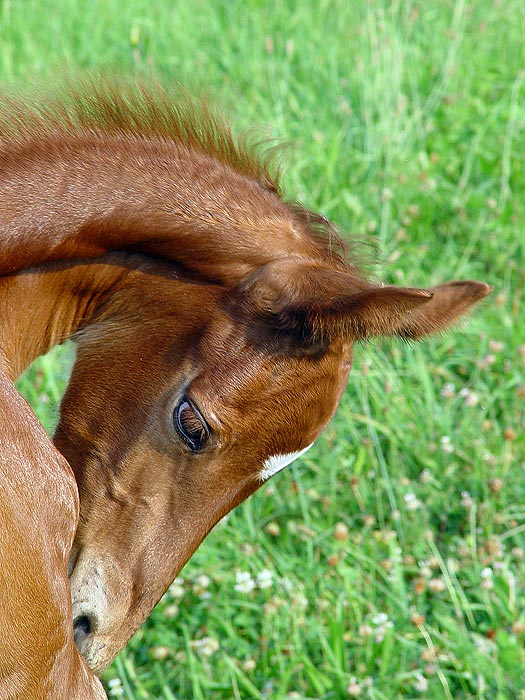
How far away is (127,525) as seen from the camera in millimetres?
2340

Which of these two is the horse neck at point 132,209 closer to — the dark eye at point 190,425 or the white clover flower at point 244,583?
the dark eye at point 190,425

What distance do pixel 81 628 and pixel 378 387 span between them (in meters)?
1.97

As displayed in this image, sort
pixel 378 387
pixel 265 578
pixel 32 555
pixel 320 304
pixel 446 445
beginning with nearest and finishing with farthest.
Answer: pixel 32 555 → pixel 320 304 → pixel 265 578 → pixel 446 445 → pixel 378 387

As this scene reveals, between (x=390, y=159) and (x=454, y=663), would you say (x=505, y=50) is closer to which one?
(x=390, y=159)

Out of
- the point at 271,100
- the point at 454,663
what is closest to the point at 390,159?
the point at 271,100

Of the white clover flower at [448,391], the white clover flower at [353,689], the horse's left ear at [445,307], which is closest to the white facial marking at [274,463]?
the horse's left ear at [445,307]

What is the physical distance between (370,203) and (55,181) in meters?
2.89

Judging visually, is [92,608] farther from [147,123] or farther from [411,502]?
[411,502]

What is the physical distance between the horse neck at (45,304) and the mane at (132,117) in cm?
32

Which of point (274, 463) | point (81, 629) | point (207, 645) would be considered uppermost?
point (274, 463)

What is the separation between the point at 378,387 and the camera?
13.2 feet

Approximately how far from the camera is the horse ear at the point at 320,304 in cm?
210

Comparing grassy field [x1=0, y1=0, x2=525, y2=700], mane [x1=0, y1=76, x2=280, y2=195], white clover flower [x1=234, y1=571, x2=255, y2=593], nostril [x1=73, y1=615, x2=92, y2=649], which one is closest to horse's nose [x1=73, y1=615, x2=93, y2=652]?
nostril [x1=73, y1=615, x2=92, y2=649]

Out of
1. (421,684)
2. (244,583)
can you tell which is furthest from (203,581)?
(421,684)
